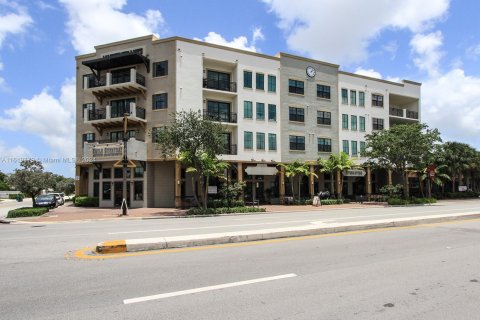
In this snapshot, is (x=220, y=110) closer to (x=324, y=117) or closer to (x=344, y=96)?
(x=324, y=117)

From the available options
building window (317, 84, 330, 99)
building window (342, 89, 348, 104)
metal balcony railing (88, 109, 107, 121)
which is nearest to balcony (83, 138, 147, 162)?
metal balcony railing (88, 109, 107, 121)

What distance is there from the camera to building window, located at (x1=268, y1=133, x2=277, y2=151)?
3722cm

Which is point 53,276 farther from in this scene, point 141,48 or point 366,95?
point 366,95

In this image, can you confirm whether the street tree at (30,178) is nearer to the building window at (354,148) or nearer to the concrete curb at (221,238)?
the concrete curb at (221,238)

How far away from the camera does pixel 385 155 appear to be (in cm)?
3519

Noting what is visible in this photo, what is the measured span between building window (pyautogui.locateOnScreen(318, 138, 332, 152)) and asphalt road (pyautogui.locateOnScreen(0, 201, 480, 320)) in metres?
31.1

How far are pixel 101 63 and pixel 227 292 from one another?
32.6 meters

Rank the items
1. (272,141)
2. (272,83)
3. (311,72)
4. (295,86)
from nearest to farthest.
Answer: (272,141)
(272,83)
(295,86)
(311,72)

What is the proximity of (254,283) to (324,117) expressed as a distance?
36.7 metres

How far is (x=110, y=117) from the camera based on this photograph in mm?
33406

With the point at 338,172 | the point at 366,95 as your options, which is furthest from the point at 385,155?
the point at 366,95

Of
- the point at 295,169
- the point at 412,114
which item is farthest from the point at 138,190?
the point at 412,114

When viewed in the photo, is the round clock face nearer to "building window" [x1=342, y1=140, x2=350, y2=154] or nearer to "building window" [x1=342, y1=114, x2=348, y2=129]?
"building window" [x1=342, y1=114, x2=348, y2=129]

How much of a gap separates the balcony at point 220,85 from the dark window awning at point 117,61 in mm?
5526
